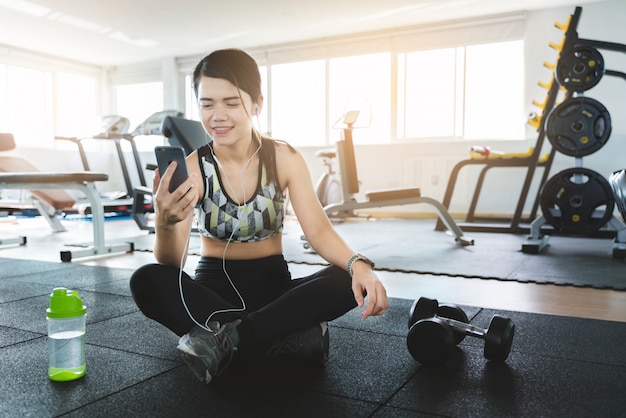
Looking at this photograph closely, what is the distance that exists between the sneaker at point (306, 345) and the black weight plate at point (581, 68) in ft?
9.59

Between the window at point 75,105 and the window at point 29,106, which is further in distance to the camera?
the window at point 75,105

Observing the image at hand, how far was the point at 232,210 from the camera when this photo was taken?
1.39 metres

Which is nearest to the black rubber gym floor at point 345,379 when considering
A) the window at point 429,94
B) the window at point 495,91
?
the window at point 495,91

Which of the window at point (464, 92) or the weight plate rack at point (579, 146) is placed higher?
the window at point (464, 92)

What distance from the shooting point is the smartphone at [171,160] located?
1093 millimetres

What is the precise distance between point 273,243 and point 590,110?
278 cm

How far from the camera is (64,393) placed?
1.16m

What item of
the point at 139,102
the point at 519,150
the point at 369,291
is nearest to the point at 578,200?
the point at 369,291

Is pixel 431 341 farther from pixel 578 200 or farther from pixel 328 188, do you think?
pixel 328 188

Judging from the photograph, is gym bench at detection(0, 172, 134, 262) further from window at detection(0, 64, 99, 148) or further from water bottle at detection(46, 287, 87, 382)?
window at detection(0, 64, 99, 148)

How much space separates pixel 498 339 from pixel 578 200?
245cm

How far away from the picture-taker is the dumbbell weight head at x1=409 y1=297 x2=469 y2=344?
146 cm

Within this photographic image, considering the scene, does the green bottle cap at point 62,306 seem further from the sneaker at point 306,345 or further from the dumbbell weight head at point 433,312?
the dumbbell weight head at point 433,312

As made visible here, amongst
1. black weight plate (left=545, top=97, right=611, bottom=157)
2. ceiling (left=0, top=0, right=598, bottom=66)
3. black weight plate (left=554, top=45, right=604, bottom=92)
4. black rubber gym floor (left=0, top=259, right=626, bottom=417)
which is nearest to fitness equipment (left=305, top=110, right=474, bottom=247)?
black weight plate (left=545, top=97, right=611, bottom=157)
